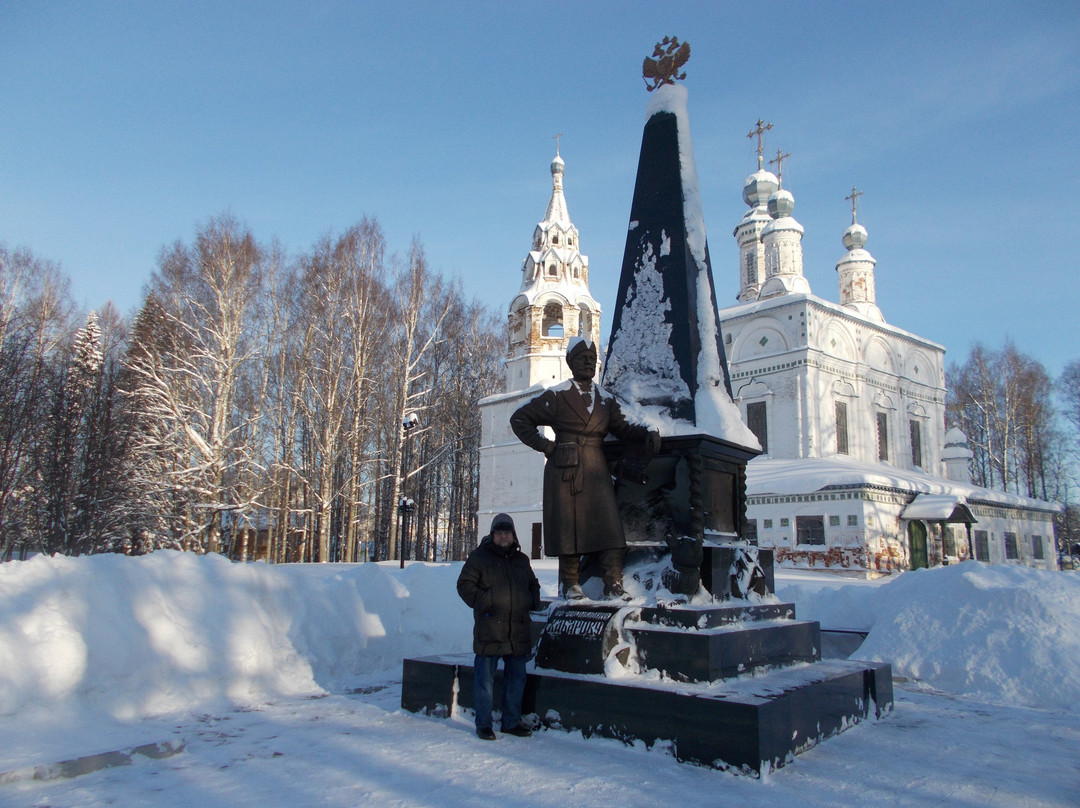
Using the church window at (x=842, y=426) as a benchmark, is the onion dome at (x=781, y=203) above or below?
above

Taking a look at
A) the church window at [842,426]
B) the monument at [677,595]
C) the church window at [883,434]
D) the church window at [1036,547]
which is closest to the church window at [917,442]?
the church window at [883,434]

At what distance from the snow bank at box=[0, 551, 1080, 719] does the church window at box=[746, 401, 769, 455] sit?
1774cm

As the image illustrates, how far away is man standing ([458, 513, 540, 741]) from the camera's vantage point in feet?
14.1

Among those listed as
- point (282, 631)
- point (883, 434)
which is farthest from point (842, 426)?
point (282, 631)

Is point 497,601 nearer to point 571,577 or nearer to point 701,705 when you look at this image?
point 571,577

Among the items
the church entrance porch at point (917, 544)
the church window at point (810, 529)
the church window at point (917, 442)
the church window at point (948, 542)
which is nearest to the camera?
the church window at point (810, 529)

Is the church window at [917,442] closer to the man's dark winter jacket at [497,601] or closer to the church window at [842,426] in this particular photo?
the church window at [842,426]

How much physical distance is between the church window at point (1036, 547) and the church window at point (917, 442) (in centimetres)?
450

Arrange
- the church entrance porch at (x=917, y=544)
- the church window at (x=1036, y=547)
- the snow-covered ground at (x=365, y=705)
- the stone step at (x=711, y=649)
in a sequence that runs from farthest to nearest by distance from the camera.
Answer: the church window at (x=1036, y=547) → the church entrance porch at (x=917, y=544) → the stone step at (x=711, y=649) → the snow-covered ground at (x=365, y=705)

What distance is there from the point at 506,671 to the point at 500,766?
2.43 feet

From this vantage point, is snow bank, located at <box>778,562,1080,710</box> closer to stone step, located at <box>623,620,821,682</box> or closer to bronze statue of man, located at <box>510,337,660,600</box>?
stone step, located at <box>623,620,821,682</box>

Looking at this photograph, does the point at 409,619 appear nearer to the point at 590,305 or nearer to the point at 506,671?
the point at 506,671

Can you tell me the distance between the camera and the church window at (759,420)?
2580cm

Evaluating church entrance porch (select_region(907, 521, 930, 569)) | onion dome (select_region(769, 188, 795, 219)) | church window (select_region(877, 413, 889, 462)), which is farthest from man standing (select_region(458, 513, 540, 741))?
onion dome (select_region(769, 188, 795, 219))
